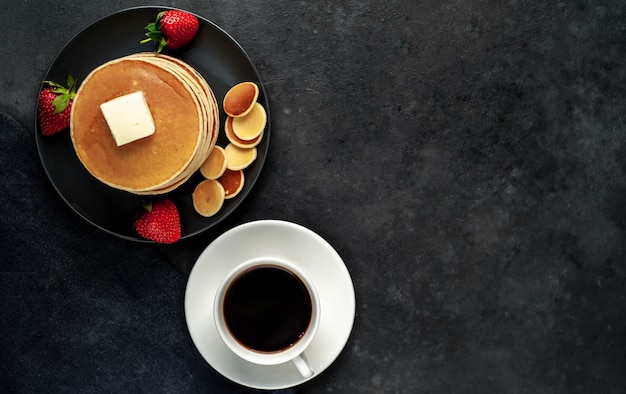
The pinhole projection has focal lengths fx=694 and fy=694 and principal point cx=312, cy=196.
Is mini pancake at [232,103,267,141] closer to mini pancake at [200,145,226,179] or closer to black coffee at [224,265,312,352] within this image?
mini pancake at [200,145,226,179]

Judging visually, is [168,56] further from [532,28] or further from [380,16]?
[532,28]

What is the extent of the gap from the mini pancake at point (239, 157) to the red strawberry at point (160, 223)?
132mm

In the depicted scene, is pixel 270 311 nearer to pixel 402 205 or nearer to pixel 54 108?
pixel 402 205

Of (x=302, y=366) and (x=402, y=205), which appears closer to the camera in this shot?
(x=302, y=366)

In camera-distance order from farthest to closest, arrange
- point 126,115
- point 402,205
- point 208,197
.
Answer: point 402,205
point 208,197
point 126,115

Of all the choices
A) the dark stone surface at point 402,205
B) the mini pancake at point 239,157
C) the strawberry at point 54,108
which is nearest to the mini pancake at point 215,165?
the mini pancake at point 239,157

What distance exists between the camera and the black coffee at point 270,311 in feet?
4.08

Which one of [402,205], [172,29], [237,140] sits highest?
[172,29]

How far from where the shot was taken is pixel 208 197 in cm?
128

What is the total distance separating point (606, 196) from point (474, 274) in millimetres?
316

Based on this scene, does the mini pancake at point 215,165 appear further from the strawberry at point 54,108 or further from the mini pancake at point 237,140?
the strawberry at point 54,108

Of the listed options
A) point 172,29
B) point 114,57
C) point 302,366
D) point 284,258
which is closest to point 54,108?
point 114,57

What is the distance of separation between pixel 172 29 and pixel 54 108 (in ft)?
0.84

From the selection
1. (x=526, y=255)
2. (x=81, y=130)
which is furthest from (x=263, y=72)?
(x=526, y=255)
